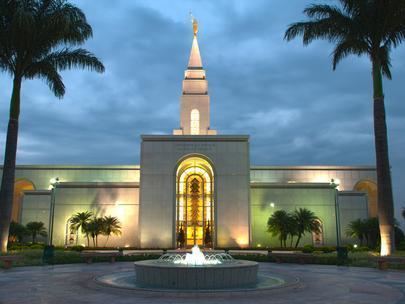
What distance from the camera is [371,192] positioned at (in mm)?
45812

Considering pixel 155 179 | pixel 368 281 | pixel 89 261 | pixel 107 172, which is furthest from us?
pixel 107 172

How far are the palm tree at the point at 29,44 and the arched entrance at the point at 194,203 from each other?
48.9 feet

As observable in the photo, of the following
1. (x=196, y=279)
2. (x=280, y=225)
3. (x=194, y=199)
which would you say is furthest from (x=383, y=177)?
(x=194, y=199)

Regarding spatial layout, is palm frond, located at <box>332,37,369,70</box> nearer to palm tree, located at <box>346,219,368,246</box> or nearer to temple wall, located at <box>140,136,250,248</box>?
temple wall, located at <box>140,136,250,248</box>

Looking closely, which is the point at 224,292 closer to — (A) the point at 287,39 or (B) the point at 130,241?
(A) the point at 287,39

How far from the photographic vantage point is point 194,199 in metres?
34.9

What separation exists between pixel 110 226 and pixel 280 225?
547 inches

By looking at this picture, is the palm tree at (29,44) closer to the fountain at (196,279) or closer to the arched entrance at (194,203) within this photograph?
the fountain at (196,279)

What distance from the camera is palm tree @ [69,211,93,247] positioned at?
110ft

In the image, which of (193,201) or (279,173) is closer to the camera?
(193,201)

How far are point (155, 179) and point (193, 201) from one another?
379cm

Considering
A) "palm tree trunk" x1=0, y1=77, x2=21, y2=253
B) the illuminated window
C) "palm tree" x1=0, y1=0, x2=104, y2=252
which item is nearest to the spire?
the illuminated window

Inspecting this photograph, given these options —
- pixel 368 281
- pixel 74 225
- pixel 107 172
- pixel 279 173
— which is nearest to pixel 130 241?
pixel 74 225

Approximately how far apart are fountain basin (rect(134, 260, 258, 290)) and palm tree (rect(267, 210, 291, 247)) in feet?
70.4
